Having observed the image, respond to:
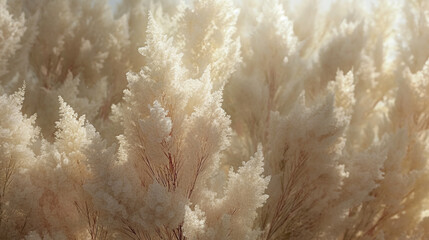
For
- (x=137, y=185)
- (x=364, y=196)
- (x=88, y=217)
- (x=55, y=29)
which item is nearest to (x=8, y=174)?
(x=88, y=217)

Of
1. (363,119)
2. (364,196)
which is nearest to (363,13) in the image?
(363,119)

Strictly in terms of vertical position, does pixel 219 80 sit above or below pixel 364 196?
above

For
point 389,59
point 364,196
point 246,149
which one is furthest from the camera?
point 389,59

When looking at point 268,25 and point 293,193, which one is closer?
point 293,193

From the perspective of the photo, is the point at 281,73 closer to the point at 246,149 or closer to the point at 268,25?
the point at 268,25

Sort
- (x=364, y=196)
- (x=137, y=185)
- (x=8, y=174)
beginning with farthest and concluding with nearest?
1. (x=364, y=196)
2. (x=8, y=174)
3. (x=137, y=185)

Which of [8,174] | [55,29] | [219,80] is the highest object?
[55,29]
